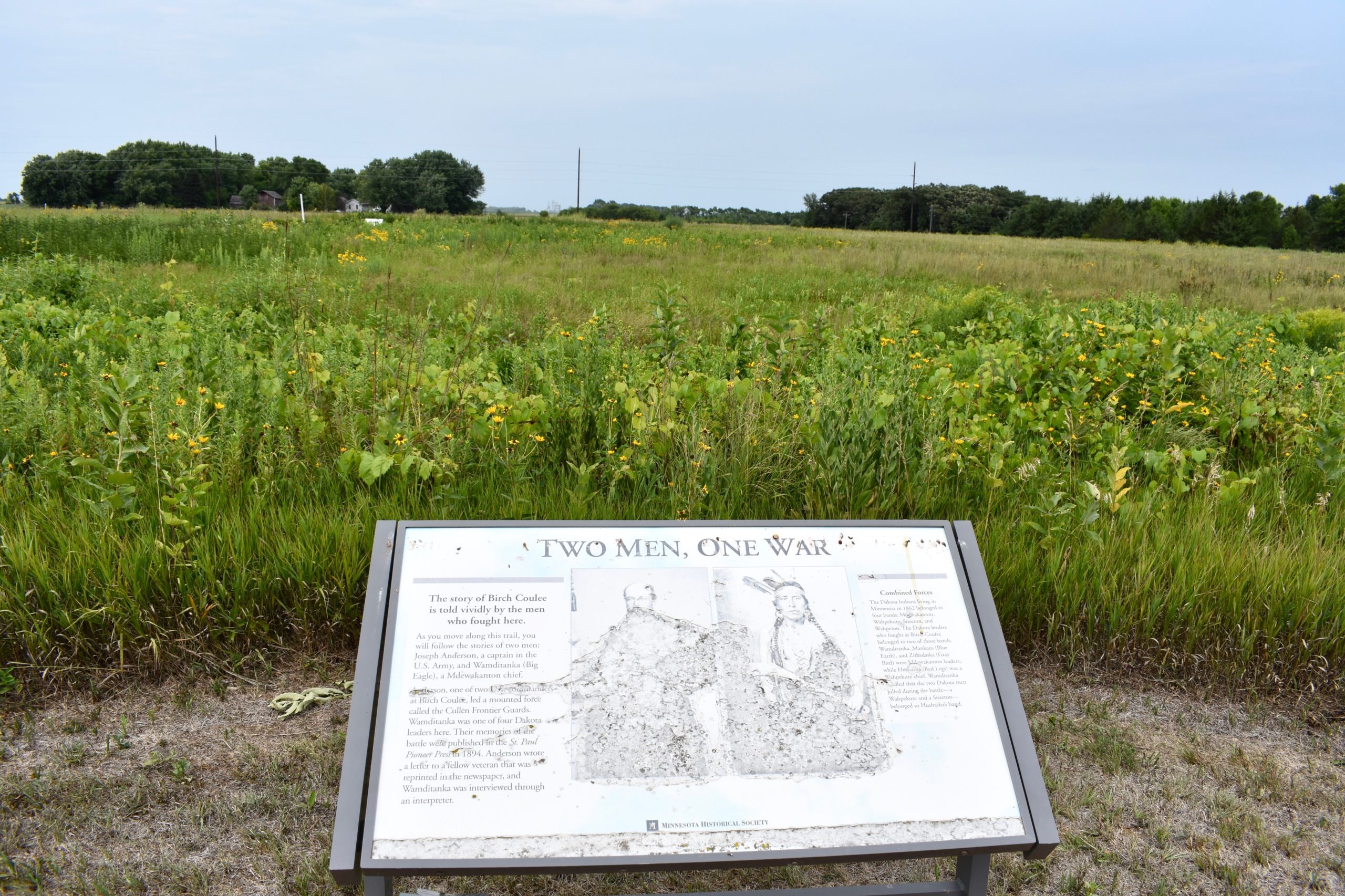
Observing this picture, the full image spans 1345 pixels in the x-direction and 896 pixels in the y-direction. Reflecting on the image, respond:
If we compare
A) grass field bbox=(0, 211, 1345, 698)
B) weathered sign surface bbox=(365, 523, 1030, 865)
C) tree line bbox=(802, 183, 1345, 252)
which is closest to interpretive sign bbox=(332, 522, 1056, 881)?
weathered sign surface bbox=(365, 523, 1030, 865)

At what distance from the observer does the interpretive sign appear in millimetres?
1841

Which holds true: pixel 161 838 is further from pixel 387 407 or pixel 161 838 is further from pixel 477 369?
pixel 477 369

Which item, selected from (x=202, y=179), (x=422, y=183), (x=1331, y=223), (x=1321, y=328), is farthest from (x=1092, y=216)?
(x=202, y=179)

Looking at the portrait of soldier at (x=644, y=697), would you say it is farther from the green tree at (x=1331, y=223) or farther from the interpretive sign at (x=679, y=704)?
the green tree at (x=1331, y=223)

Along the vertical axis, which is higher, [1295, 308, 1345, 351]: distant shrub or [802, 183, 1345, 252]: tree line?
[802, 183, 1345, 252]: tree line

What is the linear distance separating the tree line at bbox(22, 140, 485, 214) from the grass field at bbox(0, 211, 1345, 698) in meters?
64.4

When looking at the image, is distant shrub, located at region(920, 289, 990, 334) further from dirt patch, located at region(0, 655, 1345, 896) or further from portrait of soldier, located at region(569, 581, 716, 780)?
portrait of soldier, located at region(569, 581, 716, 780)

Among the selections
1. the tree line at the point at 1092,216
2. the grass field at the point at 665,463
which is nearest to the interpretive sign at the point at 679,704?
the grass field at the point at 665,463

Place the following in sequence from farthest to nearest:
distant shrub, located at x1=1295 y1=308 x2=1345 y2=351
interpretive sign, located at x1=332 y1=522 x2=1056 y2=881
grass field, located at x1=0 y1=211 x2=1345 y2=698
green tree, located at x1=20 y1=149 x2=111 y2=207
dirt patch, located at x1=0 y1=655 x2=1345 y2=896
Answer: green tree, located at x1=20 y1=149 x2=111 y2=207
distant shrub, located at x1=1295 y1=308 x2=1345 y2=351
grass field, located at x1=0 y1=211 x2=1345 y2=698
dirt patch, located at x1=0 y1=655 x2=1345 y2=896
interpretive sign, located at x1=332 y1=522 x2=1056 y2=881

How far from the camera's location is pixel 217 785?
2.55 meters

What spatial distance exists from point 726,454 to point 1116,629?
66.7 inches

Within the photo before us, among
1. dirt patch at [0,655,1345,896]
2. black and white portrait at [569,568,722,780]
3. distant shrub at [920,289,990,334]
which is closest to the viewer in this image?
black and white portrait at [569,568,722,780]

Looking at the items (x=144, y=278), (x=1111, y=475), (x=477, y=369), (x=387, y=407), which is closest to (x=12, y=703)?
(x=387, y=407)

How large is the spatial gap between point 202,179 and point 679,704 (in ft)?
256
